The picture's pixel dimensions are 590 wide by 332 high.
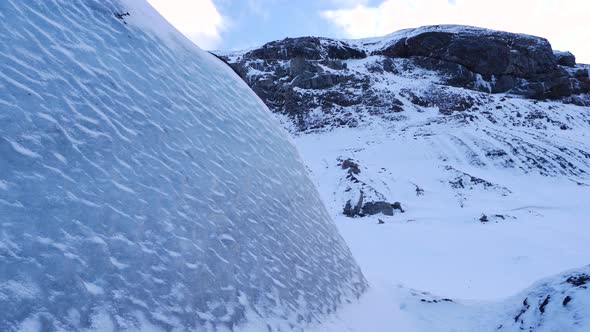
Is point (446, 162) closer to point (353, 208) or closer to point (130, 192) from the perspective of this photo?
point (353, 208)

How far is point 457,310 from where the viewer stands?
547 centimetres

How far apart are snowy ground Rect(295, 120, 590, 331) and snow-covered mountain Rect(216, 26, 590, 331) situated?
0.04 meters

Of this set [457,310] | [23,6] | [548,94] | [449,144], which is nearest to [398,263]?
[457,310]

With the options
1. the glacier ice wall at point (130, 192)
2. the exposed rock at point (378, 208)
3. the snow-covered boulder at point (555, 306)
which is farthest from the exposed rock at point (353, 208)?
the snow-covered boulder at point (555, 306)

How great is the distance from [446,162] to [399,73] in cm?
2168

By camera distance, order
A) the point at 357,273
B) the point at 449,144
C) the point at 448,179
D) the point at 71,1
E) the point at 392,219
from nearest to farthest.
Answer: the point at 71,1 → the point at 357,273 → the point at 392,219 → the point at 448,179 → the point at 449,144

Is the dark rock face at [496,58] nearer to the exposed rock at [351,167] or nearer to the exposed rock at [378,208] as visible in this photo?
the exposed rock at [351,167]

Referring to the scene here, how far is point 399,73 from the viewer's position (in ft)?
133

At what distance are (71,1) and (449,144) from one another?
21.4 metres

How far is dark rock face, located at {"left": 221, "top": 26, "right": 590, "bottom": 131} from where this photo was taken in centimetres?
3250

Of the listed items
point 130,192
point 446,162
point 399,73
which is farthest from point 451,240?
point 399,73

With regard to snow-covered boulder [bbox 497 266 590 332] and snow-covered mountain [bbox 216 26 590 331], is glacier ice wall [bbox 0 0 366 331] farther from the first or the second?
snow-covered boulder [bbox 497 266 590 332]

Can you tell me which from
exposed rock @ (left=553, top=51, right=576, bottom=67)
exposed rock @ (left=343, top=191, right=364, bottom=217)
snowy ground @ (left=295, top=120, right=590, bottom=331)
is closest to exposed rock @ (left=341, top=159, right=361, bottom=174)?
snowy ground @ (left=295, top=120, right=590, bottom=331)

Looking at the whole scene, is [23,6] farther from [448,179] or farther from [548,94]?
[548,94]
